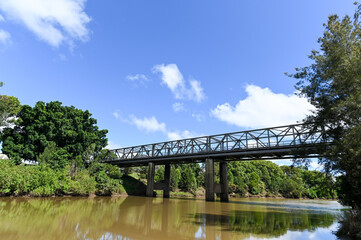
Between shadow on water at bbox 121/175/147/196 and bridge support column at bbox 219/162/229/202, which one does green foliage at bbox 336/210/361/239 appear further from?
shadow on water at bbox 121/175/147/196

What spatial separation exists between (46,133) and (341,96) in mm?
36346

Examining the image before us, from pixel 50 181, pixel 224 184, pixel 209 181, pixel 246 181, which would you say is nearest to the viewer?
pixel 50 181

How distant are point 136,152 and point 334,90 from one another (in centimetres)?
3790

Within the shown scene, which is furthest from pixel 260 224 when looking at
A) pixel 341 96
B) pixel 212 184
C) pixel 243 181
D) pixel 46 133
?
pixel 243 181

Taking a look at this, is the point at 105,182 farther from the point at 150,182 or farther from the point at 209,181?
the point at 209,181

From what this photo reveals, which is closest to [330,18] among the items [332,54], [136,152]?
[332,54]

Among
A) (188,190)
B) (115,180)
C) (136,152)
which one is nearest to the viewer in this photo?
(115,180)

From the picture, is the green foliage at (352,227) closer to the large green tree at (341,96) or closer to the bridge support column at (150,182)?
the large green tree at (341,96)

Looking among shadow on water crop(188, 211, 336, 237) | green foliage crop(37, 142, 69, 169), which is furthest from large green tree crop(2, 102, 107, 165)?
shadow on water crop(188, 211, 336, 237)

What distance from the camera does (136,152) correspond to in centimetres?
4338

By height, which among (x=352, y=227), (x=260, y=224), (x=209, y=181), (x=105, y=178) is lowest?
(x=260, y=224)

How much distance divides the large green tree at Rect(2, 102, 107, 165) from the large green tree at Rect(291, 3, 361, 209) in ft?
105

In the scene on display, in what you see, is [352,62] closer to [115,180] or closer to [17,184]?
[17,184]

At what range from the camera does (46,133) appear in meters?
31.4
